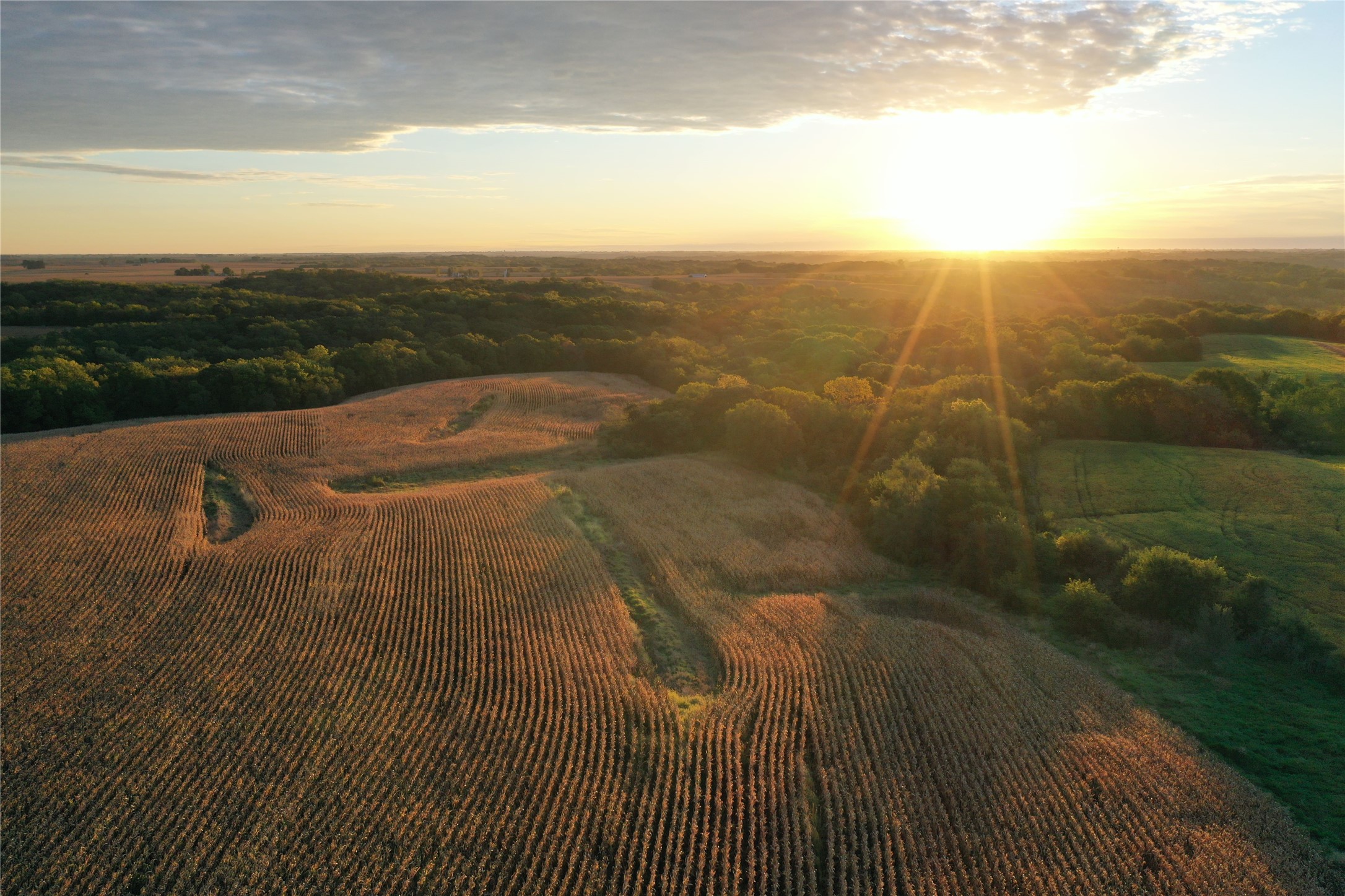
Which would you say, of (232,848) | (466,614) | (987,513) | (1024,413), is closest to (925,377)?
(1024,413)

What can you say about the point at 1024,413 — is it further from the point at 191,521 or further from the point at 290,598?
the point at 191,521

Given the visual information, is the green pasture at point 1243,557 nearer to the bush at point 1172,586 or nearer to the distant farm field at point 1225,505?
the distant farm field at point 1225,505

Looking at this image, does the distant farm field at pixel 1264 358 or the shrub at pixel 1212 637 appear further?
the distant farm field at pixel 1264 358

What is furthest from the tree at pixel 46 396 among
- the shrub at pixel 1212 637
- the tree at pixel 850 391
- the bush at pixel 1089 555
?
the shrub at pixel 1212 637

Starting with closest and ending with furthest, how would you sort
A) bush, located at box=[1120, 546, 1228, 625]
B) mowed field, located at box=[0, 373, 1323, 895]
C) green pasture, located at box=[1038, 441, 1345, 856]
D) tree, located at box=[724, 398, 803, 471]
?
mowed field, located at box=[0, 373, 1323, 895]
green pasture, located at box=[1038, 441, 1345, 856]
bush, located at box=[1120, 546, 1228, 625]
tree, located at box=[724, 398, 803, 471]

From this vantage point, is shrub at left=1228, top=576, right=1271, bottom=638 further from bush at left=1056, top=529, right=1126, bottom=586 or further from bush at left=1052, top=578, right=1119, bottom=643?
bush at left=1056, top=529, right=1126, bottom=586

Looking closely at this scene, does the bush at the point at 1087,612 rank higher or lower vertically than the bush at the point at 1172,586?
lower

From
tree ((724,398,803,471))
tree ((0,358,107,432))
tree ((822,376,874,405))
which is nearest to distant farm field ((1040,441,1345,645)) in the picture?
tree ((822,376,874,405))

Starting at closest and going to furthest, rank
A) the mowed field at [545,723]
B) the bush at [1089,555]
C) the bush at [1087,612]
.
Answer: the mowed field at [545,723]
the bush at [1087,612]
the bush at [1089,555]
